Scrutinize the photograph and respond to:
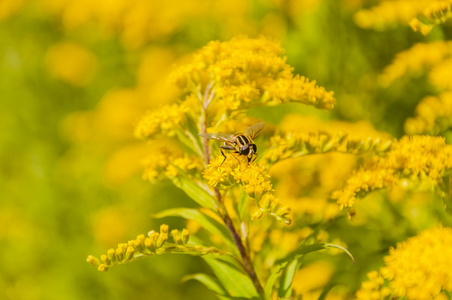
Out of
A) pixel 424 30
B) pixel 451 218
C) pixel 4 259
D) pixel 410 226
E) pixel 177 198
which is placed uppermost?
pixel 424 30

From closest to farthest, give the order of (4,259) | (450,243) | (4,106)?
1. (450,243)
2. (4,259)
3. (4,106)

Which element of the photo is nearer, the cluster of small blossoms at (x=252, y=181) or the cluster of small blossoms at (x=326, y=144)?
the cluster of small blossoms at (x=252, y=181)

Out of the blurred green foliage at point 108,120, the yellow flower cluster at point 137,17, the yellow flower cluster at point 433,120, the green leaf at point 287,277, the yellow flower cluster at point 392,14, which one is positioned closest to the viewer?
the green leaf at point 287,277

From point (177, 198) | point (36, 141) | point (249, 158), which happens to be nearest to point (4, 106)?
point (36, 141)

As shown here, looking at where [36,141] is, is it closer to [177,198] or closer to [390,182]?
[177,198]

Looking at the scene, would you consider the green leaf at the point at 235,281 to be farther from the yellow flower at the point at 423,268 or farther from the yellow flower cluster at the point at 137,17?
the yellow flower cluster at the point at 137,17

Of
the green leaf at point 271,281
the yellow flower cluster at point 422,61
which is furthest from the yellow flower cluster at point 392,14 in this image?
the green leaf at point 271,281

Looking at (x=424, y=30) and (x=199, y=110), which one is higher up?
(x=424, y=30)
